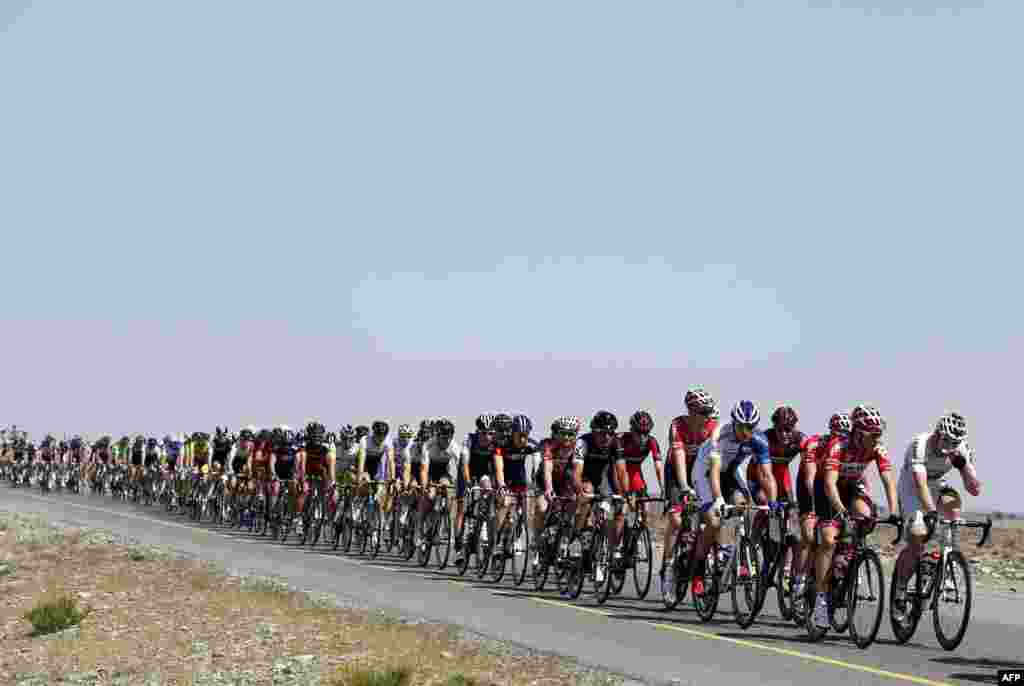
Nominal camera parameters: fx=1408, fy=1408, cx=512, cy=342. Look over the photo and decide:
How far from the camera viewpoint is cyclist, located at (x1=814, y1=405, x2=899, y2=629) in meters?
14.6

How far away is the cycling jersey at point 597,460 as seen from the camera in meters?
18.9

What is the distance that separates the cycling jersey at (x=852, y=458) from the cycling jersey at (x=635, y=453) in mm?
4083

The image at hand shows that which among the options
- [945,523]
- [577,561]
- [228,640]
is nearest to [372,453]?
[577,561]

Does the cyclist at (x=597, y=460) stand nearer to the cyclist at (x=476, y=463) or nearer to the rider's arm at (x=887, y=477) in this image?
the cyclist at (x=476, y=463)

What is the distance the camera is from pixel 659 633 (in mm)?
15117

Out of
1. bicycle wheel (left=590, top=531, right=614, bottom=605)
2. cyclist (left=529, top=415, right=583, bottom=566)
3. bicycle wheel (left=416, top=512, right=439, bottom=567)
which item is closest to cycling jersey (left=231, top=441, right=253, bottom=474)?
bicycle wheel (left=416, top=512, right=439, bottom=567)

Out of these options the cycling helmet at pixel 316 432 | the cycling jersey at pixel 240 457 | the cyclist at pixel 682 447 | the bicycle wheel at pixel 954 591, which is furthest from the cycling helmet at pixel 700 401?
the cycling jersey at pixel 240 457

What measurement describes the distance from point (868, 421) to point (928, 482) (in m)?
0.89

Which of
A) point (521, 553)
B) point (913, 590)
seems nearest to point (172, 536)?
point (521, 553)

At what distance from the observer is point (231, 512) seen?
122 feet

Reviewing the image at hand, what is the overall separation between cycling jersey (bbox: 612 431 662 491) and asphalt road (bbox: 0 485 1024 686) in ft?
5.24

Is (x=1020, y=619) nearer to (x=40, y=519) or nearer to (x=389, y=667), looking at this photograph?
(x=389, y=667)

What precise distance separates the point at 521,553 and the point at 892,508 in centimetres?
822

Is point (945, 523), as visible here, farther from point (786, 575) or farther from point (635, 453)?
point (635, 453)
